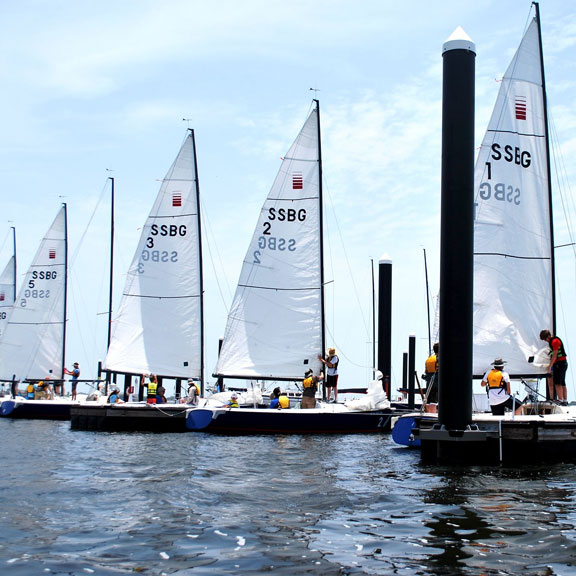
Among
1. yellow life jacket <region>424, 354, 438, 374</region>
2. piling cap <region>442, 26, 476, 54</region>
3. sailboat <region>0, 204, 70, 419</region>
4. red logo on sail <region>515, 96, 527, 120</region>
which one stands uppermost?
red logo on sail <region>515, 96, 527, 120</region>

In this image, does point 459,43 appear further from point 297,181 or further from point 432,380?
point 297,181

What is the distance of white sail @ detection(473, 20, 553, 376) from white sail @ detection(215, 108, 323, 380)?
7.09 m

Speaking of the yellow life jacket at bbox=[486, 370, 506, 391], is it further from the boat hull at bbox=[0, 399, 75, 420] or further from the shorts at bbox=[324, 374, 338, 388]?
the boat hull at bbox=[0, 399, 75, 420]

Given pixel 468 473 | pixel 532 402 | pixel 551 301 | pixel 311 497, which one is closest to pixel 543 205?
pixel 551 301

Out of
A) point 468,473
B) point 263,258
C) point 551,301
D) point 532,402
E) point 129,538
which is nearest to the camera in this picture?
point 129,538

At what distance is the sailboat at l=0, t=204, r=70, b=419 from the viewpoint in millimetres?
33312

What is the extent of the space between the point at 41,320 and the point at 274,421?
18.1m

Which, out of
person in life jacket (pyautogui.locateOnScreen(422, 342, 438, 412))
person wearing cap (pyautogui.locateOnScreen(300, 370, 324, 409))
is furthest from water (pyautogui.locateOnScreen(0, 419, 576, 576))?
person wearing cap (pyautogui.locateOnScreen(300, 370, 324, 409))

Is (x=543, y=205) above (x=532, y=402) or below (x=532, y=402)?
above

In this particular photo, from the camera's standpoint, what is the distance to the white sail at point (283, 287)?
22438mm

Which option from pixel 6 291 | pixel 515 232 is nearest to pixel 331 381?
pixel 515 232

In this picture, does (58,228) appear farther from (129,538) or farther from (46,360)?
(129,538)

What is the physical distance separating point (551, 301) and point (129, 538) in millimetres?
11962

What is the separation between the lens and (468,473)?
1114 centimetres
